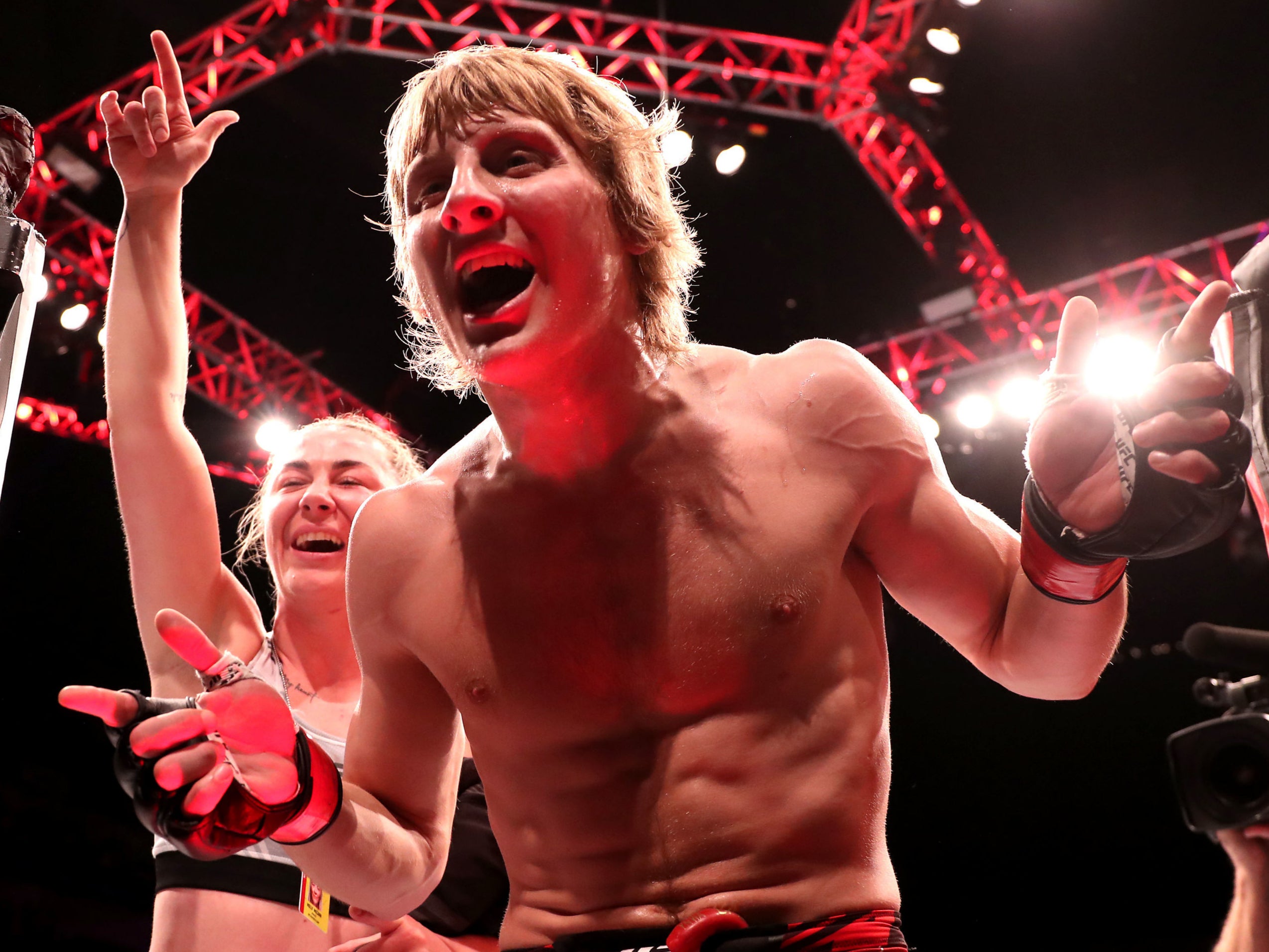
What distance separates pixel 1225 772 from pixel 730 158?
13.3 feet

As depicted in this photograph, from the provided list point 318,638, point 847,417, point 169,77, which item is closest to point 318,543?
point 318,638

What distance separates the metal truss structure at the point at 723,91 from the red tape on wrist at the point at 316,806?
3.36 meters

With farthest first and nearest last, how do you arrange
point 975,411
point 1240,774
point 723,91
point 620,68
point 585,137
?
point 975,411 → point 723,91 → point 620,68 → point 1240,774 → point 585,137

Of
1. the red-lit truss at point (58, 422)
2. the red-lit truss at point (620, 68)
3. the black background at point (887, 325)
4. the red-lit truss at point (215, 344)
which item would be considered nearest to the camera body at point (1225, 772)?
the red-lit truss at point (620, 68)

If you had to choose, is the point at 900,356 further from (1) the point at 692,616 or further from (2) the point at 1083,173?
(1) the point at 692,616

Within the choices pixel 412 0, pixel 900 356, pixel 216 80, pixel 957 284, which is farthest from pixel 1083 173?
pixel 216 80

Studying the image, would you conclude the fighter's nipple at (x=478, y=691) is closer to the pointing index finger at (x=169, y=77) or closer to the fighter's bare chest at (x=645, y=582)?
the fighter's bare chest at (x=645, y=582)

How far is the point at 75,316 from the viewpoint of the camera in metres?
5.04

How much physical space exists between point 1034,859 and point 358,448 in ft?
17.7

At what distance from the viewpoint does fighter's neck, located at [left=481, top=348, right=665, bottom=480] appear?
4.69 feet

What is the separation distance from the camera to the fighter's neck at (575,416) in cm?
143

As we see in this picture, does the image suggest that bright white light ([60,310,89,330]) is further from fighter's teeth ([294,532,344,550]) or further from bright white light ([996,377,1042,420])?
bright white light ([996,377,1042,420])

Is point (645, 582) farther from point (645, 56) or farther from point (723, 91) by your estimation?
point (723, 91)

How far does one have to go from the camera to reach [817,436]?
4.61ft
